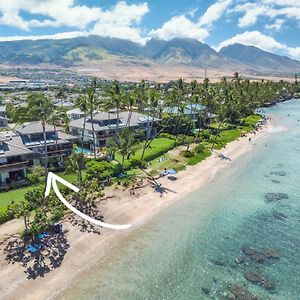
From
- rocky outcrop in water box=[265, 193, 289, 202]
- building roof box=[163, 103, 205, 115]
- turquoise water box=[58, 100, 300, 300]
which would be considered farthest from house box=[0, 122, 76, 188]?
building roof box=[163, 103, 205, 115]

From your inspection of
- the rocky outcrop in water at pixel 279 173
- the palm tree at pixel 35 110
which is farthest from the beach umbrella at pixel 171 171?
the palm tree at pixel 35 110

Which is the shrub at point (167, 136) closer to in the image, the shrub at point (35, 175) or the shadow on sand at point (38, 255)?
the shrub at point (35, 175)

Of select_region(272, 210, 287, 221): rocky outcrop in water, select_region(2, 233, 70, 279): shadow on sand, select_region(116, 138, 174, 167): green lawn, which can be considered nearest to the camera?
select_region(2, 233, 70, 279): shadow on sand

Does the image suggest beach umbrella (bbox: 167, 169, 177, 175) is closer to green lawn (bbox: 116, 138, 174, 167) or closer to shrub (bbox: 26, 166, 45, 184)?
green lawn (bbox: 116, 138, 174, 167)

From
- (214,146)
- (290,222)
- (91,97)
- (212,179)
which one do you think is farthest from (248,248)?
(214,146)

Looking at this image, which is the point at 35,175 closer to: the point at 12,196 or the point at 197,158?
the point at 12,196
